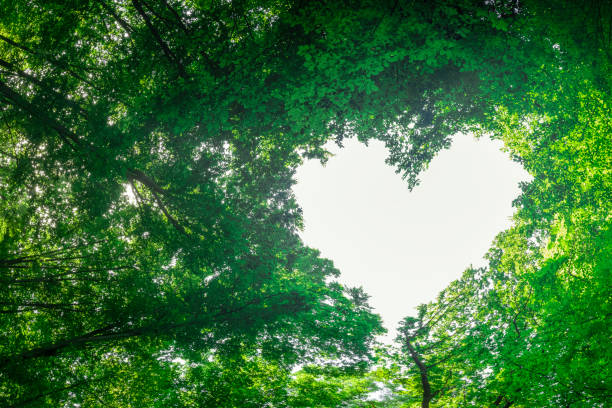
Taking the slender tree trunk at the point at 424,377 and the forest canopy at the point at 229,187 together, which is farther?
the slender tree trunk at the point at 424,377

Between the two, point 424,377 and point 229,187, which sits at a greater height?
point 229,187

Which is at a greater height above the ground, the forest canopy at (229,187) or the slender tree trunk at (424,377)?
the forest canopy at (229,187)

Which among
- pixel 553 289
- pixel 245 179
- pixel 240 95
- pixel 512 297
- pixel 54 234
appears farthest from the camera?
pixel 245 179

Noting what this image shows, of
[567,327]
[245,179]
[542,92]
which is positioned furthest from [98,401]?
[542,92]

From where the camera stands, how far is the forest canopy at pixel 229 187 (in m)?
5.99

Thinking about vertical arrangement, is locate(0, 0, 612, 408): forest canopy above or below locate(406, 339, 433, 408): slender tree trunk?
above

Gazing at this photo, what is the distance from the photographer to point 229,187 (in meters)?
10.4

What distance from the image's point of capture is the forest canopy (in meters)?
5.99

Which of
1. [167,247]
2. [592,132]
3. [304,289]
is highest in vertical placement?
[592,132]

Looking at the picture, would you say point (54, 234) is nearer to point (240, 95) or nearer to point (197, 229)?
point (197, 229)

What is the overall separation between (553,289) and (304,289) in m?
7.01

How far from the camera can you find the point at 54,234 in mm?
8539

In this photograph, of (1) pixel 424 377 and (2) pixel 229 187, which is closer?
(2) pixel 229 187

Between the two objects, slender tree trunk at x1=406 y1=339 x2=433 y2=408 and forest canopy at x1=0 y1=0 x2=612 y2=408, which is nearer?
forest canopy at x1=0 y1=0 x2=612 y2=408
